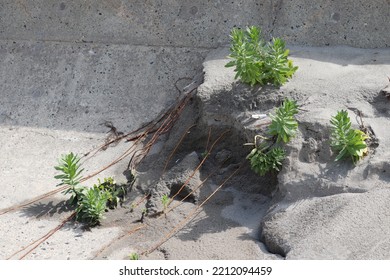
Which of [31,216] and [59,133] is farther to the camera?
[59,133]

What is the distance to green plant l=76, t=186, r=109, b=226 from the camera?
479 centimetres

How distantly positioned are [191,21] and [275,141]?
1.83 meters

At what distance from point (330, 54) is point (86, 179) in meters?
1.94

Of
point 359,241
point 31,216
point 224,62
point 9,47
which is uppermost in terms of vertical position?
point 9,47

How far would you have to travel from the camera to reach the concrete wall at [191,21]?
5.92 m

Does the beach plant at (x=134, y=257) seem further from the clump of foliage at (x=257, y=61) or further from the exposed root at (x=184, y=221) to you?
the clump of foliage at (x=257, y=61)

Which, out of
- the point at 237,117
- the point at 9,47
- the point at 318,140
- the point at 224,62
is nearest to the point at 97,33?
the point at 9,47

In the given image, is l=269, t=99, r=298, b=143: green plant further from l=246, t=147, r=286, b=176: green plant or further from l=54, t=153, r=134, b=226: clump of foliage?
l=54, t=153, r=134, b=226: clump of foliage

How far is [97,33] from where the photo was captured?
639 centimetres

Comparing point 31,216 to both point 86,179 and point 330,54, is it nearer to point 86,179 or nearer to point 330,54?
point 86,179

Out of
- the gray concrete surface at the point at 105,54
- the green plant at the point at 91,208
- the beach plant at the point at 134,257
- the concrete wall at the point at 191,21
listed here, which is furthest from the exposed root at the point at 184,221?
the concrete wall at the point at 191,21

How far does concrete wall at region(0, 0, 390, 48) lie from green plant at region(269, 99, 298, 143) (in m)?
1.41

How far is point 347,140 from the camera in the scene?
4523mm

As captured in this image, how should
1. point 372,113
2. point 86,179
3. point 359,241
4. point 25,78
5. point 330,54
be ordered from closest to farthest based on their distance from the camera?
1. point 359,241
2. point 372,113
3. point 86,179
4. point 330,54
5. point 25,78
